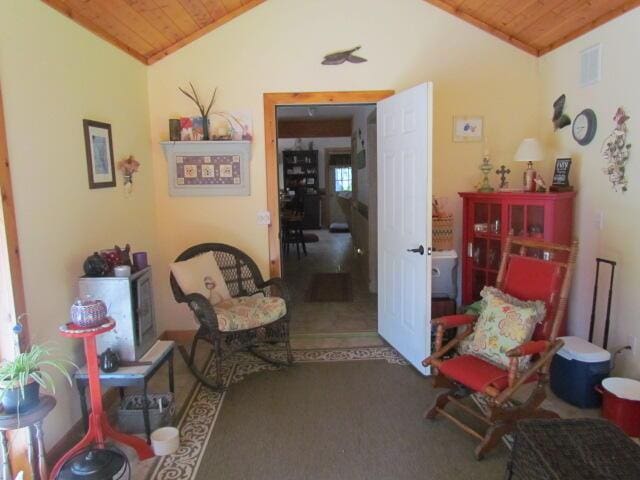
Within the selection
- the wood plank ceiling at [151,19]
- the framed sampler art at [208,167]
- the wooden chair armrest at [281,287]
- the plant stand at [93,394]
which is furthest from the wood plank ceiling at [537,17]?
the plant stand at [93,394]

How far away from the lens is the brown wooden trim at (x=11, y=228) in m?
2.18

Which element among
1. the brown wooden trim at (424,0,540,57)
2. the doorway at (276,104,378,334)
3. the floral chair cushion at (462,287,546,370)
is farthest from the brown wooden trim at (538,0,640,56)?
the floral chair cushion at (462,287,546,370)

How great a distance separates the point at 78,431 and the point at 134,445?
45 centimetres

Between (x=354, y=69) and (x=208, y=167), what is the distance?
148 cm

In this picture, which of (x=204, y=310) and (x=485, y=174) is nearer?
(x=204, y=310)

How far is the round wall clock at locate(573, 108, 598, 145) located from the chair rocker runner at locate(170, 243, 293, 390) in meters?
2.45

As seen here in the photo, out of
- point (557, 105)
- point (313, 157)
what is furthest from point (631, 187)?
point (313, 157)

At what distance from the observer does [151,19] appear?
11.1ft

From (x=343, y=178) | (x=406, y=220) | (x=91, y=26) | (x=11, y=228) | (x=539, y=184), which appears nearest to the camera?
(x=11, y=228)

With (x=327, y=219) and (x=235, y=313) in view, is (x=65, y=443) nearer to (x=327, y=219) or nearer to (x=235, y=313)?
(x=235, y=313)

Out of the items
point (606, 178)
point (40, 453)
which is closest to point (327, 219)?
point (606, 178)

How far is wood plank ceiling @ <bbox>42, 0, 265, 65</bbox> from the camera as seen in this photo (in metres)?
2.93

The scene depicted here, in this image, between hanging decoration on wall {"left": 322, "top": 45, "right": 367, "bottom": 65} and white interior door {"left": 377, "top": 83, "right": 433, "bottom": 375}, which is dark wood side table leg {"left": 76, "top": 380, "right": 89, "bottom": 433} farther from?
hanging decoration on wall {"left": 322, "top": 45, "right": 367, "bottom": 65}

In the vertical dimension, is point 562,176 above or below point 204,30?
below
